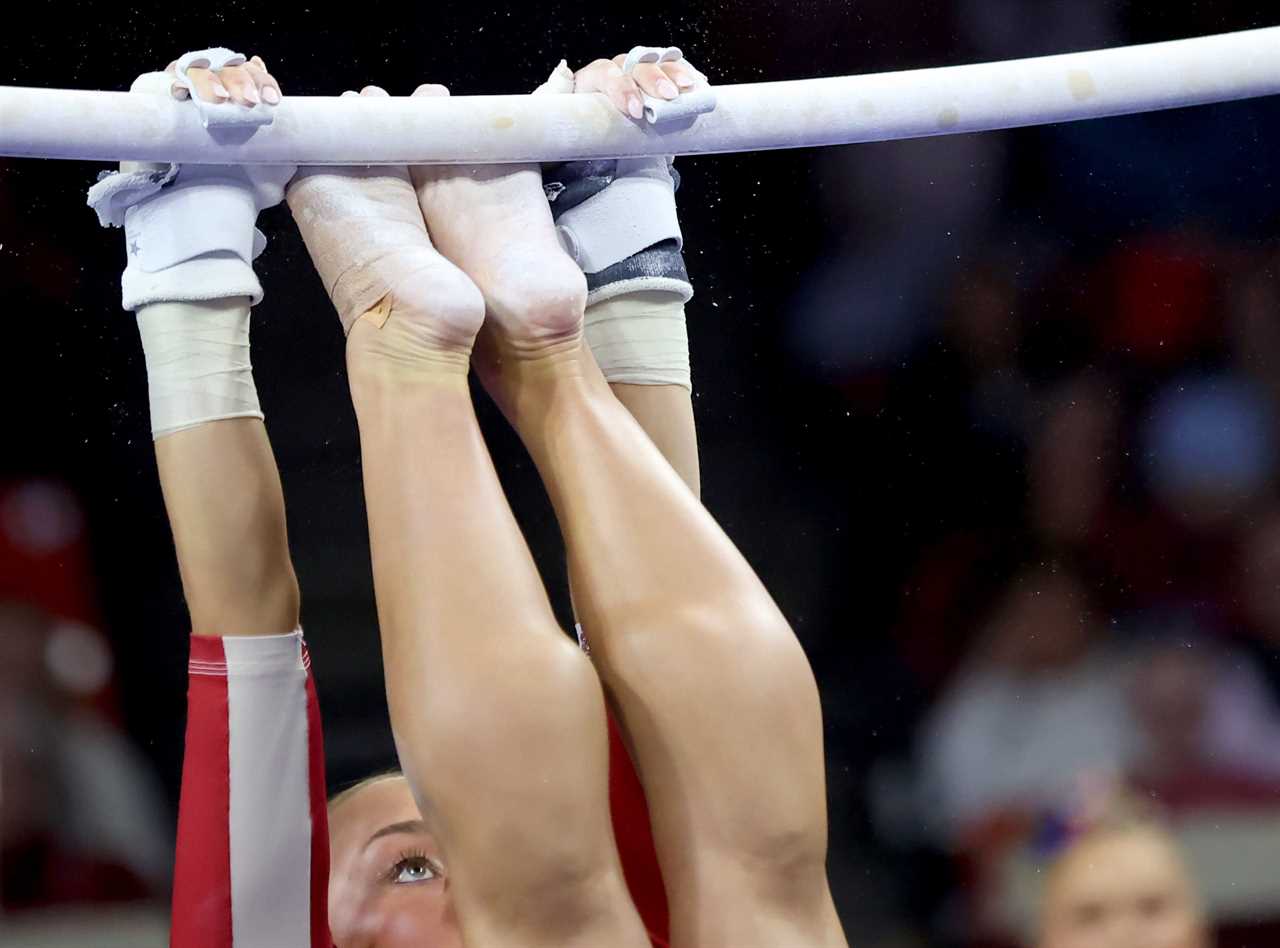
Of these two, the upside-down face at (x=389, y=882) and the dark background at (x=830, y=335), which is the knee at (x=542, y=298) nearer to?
the upside-down face at (x=389, y=882)

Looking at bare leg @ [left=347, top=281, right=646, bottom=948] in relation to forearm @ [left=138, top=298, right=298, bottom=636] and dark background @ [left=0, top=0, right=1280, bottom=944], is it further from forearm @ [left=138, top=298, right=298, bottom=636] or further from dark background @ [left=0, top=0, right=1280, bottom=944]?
dark background @ [left=0, top=0, right=1280, bottom=944]

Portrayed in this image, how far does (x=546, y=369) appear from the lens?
2.68 ft

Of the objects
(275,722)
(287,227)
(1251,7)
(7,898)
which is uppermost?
(1251,7)

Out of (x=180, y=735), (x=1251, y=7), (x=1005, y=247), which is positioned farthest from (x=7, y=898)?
(x=1251, y=7)

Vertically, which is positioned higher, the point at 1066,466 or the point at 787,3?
the point at 787,3

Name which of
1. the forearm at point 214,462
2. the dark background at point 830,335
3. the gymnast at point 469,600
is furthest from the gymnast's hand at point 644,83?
the dark background at point 830,335

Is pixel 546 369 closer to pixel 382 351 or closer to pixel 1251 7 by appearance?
pixel 382 351

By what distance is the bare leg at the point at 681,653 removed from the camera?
29.8 inches

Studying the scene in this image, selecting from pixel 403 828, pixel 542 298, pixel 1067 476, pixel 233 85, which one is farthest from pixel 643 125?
pixel 1067 476

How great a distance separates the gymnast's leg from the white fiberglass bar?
7 cm

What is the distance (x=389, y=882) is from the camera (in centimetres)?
101

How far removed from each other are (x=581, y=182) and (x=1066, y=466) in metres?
0.75

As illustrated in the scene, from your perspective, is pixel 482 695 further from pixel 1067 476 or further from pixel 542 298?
A: pixel 1067 476

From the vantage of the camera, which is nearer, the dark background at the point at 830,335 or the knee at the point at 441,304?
the knee at the point at 441,304
